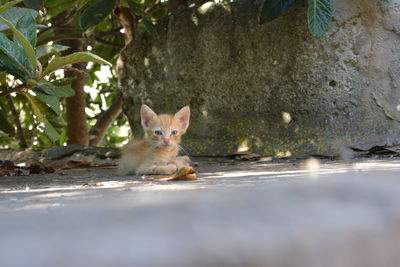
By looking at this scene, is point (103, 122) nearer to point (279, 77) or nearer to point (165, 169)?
point (279, 77)

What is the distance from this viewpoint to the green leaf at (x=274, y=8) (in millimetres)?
3666

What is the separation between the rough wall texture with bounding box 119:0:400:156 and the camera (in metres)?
3.84

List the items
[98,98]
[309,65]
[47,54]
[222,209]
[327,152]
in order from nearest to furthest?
[222,209] < [47,54] < [327,152] < [309,65] < [98,98]

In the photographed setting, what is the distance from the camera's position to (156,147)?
3158 mm

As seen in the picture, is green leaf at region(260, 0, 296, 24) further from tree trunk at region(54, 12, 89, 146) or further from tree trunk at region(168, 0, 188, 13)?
tree trunk at region(54, 12, 89, 146)

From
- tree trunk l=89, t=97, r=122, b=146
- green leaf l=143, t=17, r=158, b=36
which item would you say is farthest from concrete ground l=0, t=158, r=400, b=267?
tree trunk l=89, t=97, r=122, b=146

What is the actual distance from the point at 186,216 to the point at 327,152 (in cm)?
283

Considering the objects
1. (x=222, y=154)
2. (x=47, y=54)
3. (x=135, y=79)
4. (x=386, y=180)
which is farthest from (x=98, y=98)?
(x=386, y=180)

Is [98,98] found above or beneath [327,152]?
above

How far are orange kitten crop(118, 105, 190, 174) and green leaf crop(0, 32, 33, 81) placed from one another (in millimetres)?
988

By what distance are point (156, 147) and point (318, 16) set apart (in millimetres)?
1405

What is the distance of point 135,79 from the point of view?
470 cm

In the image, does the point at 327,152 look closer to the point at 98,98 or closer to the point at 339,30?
the point at 339,30

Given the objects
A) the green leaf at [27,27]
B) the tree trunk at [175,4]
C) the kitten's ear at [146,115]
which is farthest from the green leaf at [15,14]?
the tree trunk at [175,4]
